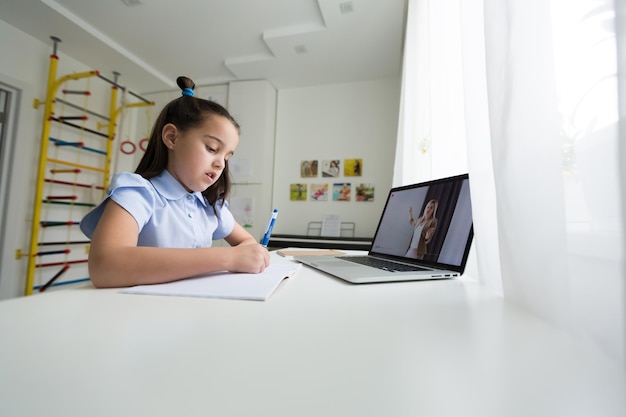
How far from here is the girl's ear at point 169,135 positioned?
897mm

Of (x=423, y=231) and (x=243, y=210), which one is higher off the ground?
(x=243, y=210)

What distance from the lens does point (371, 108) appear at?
9.93 ft

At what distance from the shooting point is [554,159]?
1.11ft

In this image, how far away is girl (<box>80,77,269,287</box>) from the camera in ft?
1.71

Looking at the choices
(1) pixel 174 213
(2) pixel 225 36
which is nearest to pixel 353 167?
(2) pixel 225 36

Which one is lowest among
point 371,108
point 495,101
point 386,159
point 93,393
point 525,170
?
point 93,393

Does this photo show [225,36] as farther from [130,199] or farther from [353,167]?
[130,199]

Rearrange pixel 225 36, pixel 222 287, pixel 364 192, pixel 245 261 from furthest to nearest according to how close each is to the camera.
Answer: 1. pixel 364 192
2. pixel 225 36
3. pixel 245 261
4. pixel 222 287

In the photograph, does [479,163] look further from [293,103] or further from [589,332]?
[293,103]

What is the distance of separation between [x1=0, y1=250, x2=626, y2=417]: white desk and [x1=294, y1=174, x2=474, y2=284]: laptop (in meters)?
0.23

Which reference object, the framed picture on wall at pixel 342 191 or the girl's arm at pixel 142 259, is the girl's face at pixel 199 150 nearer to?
the girl's arm at pixel 142 259

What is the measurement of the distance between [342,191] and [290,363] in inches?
112

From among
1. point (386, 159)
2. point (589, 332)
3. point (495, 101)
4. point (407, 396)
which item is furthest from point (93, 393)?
point (386, 159)

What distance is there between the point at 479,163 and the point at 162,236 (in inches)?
29.4
